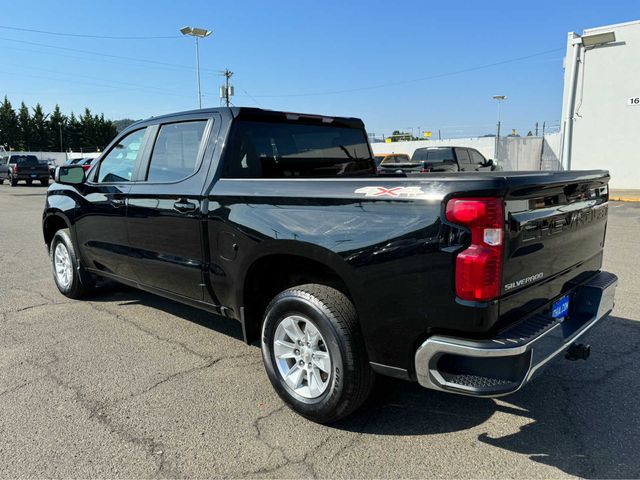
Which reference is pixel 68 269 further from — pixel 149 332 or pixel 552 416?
pixel 552 416

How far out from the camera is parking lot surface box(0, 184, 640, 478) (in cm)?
260

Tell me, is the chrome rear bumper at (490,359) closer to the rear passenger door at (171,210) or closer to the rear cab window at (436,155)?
the rear passenger door at (171,210)

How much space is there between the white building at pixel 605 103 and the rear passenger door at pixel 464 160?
154 inches

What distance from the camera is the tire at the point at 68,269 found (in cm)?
531

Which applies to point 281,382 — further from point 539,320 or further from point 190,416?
point 539,320

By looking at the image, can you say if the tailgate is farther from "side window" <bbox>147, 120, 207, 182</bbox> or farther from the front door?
the front door

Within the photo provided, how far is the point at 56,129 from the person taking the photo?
84188mm

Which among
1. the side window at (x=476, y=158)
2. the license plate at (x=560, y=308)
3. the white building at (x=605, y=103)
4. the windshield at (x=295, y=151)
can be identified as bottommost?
the license plate at (x=560, y=308)

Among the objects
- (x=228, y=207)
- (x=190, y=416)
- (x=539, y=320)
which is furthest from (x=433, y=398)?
(x=228, y=207)

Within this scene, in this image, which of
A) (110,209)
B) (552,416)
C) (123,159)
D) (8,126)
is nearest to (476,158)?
(123,159)

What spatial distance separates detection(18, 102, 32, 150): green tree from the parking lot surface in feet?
297

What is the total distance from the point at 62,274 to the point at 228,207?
10.9 feet

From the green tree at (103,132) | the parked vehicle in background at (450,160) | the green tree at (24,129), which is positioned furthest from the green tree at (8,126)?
the parked vehicle in background at (450,160)

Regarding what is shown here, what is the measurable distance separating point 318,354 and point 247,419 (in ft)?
2.00
